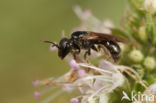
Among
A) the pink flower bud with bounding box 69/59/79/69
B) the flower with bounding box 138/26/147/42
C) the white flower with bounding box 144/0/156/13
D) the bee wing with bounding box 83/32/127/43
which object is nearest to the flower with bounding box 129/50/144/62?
the flower with bounding box 138/26/147/42

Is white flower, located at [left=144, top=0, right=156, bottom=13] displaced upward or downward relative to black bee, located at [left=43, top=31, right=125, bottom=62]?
upward

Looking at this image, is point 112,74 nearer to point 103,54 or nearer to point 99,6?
point 103,54

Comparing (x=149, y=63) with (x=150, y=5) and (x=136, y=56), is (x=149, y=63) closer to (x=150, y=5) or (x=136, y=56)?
(x=136, y=56)

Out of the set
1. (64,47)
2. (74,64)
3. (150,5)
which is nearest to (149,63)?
(150,5)

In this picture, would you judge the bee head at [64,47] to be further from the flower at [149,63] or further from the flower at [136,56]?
the flower at [149,63]

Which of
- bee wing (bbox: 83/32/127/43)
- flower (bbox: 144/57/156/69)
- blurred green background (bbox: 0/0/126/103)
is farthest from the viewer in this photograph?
blurred green background (bbox: 0/0/126/103)

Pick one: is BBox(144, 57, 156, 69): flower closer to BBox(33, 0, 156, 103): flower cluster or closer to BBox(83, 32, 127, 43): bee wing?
BBox(33, 0, 156, 103): flower cluster

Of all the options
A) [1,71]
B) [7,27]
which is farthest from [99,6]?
[1,71]
